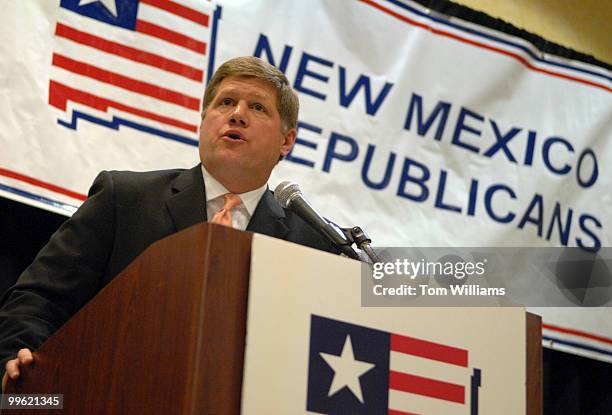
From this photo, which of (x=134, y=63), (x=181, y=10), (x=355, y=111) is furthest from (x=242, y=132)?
(x=355, y=111)

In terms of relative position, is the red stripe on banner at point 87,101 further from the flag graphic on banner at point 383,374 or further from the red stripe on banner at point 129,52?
the flag graphic on banner at point 383,374

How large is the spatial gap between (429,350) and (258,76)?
3.34 feet

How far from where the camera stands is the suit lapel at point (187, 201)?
86.7 inches

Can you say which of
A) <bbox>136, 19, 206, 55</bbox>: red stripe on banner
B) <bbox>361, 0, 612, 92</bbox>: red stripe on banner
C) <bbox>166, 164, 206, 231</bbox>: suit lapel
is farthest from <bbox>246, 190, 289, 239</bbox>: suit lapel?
<bbox>361, 0, 612, 92</bbox>: red stripe on banner

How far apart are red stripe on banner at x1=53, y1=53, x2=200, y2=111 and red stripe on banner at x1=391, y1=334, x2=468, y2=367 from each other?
5.85ft

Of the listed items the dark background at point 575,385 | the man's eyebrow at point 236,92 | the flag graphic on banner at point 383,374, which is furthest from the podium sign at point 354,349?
the dark background at point 575,385

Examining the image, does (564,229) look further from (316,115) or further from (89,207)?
(89,207)

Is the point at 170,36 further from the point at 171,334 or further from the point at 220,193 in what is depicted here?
the point at 171,334

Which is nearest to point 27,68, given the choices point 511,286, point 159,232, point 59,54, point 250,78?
point 59,54

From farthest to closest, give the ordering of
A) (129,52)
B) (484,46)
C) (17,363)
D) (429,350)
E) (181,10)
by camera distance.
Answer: (484,46)
(181,10)
(129,52)
(17,363)
(429,350)

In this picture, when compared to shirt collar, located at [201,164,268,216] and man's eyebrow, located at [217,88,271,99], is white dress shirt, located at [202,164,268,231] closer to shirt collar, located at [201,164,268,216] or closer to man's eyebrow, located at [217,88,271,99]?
shirt collar, located at [201,164,268,216]

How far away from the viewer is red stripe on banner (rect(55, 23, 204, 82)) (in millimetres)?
3123

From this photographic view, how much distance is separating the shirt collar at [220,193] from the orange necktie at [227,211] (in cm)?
1

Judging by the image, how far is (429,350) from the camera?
1.71 m
